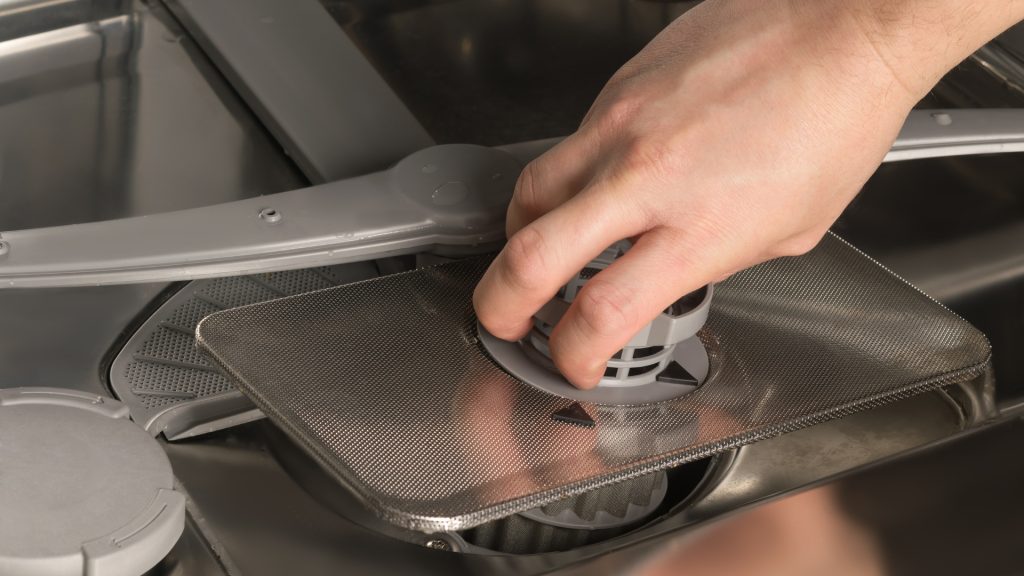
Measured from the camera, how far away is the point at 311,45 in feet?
3.61

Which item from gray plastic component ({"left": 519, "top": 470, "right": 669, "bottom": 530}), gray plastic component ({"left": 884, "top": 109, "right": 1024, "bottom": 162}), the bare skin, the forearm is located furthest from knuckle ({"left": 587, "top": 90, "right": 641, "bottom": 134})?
gray plastic component ({"left": 884, "top": 109, "right": 1024, "bottom": 162})

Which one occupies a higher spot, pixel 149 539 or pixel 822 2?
pixel 822 2

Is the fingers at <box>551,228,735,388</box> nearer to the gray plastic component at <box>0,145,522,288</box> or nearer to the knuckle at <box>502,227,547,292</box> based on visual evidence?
the knuckle at <box>502,227,547,292</box>

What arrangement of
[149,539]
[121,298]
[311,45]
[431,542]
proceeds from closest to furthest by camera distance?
[149,539] → [431,542] → [121,298] → [311,45]

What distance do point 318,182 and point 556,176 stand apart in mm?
270

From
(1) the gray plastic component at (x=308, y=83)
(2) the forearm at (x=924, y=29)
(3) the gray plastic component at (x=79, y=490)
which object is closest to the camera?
(3) the gray plastic component at (x=79, y=490)

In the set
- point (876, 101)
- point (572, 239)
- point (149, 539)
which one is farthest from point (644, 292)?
point (149, 539)

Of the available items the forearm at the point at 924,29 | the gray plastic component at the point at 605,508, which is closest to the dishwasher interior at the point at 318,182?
the gray plastic component at the point at 605,508

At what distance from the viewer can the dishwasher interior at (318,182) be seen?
2.46 feet

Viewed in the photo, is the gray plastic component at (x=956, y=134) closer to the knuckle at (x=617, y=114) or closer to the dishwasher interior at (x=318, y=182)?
the dishwasher interior at (x=318, y=182)

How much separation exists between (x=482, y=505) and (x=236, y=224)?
295 mm

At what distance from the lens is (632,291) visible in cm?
69

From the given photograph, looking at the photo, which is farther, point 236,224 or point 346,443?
point 236,224

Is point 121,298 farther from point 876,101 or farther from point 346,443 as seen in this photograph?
point 876,101
